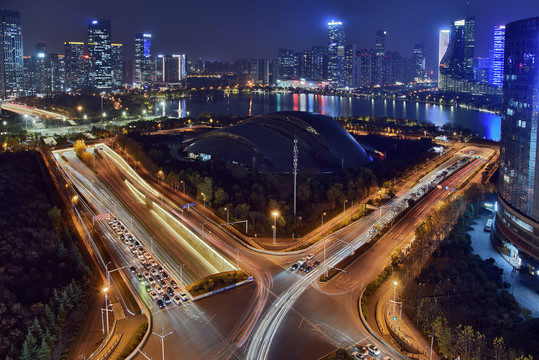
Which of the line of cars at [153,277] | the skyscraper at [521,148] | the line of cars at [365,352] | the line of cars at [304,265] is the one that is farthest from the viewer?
the skyscraper at [521,148]

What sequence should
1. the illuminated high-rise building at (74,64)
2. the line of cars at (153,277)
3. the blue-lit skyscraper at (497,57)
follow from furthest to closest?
the illuminated high-rise building at (74,64)
the blue-lit skyscraper at (497,57)
the line of cars at (153,277)

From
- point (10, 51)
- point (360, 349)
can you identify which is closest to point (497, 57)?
point (10, 51)

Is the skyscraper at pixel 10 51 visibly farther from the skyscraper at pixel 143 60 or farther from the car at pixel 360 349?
the car at pixel 360 349

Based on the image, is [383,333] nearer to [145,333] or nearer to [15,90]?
[145,333]

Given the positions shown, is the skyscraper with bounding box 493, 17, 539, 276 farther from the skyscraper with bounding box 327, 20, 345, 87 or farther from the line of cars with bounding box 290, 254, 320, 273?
the skyscraper with bounding box 327, 20, 345, 87

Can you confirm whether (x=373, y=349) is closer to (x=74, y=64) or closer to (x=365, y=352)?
(x=365, y=352)

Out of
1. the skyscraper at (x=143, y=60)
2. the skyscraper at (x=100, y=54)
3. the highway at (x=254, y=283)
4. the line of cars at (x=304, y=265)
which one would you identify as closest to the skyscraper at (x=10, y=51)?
the skyscraper at (x=100, y=54)

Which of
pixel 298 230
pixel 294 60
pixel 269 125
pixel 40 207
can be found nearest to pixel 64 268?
pixel 40 207
